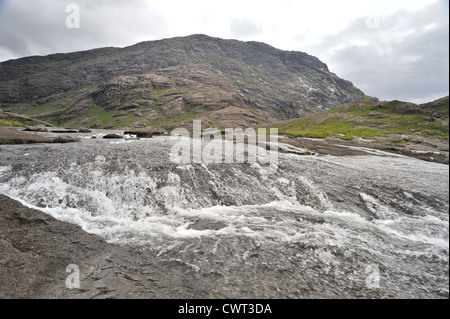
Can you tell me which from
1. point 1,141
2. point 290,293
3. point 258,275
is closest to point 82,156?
point 1,141

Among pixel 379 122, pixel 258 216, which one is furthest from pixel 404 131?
pixel 258 216

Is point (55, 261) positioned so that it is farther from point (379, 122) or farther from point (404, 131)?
point (379, 122)

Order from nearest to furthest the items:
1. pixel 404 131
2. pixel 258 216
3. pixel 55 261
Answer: pixel 55 261, pixel 258 216, pixel 404 131

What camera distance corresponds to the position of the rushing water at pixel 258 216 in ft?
25.5

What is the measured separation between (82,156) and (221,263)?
17.4 meters

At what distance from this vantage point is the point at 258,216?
13922 millimetres

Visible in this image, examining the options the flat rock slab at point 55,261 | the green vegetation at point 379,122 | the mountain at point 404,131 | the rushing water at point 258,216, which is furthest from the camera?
the green vegetation at point 379,122

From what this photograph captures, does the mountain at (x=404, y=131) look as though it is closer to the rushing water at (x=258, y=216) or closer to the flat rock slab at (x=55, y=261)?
the rushing water at (x=258, y=216)

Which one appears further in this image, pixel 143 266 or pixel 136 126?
pixel 136 126

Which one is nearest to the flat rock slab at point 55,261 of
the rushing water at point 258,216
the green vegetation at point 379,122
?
the rushing water at point 258,216

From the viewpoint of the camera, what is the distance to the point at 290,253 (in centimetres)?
951

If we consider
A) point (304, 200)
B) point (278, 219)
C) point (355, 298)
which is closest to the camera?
point (355, 298)

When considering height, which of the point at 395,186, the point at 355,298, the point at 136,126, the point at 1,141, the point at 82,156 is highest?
the point at 136,126
